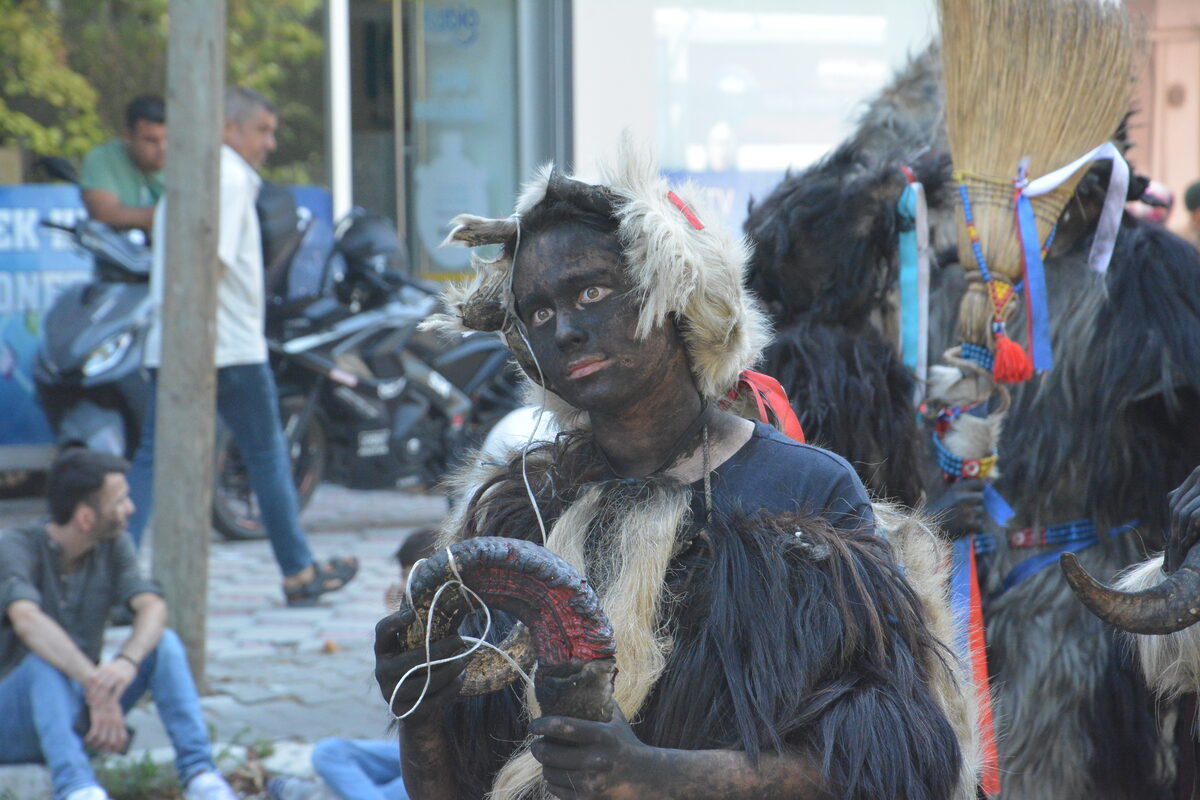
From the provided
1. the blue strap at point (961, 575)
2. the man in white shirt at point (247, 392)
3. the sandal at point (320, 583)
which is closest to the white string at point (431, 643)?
the blue strap at point (961, 575)

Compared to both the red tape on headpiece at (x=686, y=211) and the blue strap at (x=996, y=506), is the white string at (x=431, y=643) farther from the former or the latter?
the blue strap at (x=996, y=506)

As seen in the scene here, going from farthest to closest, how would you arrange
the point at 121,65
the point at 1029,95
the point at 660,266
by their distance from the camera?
the point at 121,65, the point at 1029,95, the point at 660,266

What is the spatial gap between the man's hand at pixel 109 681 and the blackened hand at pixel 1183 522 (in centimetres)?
298

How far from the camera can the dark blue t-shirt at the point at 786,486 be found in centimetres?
187

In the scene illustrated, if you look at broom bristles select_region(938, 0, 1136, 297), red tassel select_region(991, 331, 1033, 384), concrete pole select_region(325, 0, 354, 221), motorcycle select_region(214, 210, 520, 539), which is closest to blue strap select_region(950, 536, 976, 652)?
red tassel select_region(991, 331, 1033, 384)

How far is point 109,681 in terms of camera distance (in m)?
3.91

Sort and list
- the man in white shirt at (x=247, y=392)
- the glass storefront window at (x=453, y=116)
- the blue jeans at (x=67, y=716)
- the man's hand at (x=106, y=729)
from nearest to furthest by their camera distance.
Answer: the blue jeans at (x=67, y=716) < the man's hand at (x=106, y=729) < the man in white shirt at (x=247, y=392) < the glass storefront window at (x=453, y=116)

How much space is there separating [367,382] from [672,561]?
5.69 metres

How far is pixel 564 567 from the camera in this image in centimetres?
161

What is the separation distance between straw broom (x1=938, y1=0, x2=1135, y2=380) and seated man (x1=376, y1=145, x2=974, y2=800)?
119 cm

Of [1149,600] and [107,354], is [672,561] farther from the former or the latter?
[107,354]

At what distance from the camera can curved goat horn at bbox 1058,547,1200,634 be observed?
1.92m

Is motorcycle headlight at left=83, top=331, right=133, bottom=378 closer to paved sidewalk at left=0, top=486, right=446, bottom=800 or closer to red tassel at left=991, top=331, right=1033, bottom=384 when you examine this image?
paved sidewalk at left=0, top=486, right=446, bottom=800

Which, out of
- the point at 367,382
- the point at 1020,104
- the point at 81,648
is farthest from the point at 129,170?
the point at 1020,104
